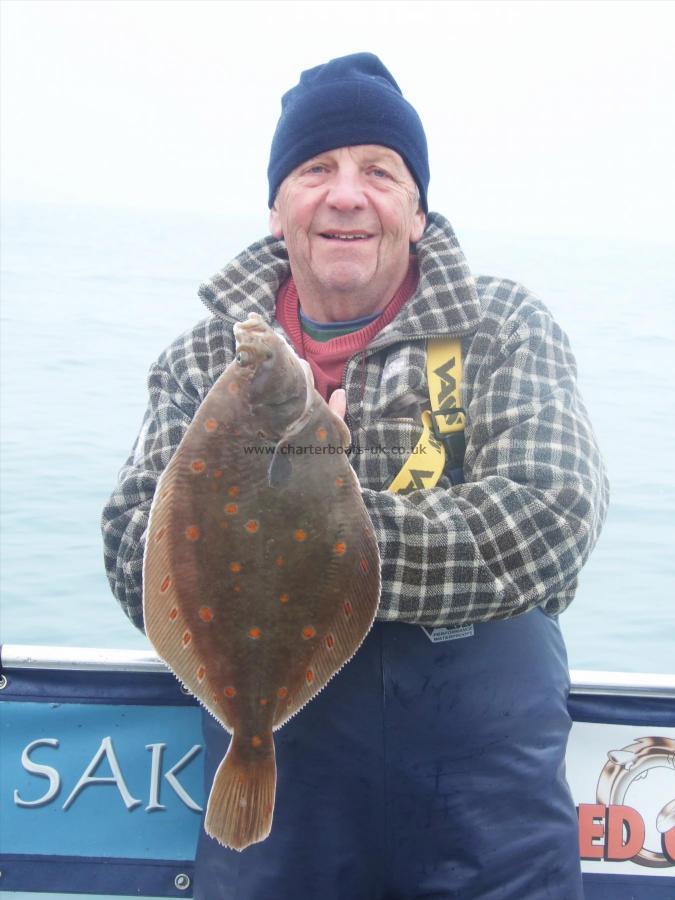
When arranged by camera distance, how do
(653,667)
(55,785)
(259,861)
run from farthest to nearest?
(653,667) → (55,785) → (259,861)

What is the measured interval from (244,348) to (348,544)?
1.41 ft

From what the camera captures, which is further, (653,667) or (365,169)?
(653,667)

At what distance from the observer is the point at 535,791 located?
2.19 metres

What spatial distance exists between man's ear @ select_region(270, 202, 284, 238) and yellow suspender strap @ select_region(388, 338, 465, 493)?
2.16ft

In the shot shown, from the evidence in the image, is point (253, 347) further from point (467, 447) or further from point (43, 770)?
point (43, 770)

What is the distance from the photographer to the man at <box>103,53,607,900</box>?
2.06 metres

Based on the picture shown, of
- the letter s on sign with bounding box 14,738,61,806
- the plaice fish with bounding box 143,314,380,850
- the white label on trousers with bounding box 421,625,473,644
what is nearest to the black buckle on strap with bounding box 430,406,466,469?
the white label on trousers with bounding box 421,625,473,644

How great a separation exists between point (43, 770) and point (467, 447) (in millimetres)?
1727

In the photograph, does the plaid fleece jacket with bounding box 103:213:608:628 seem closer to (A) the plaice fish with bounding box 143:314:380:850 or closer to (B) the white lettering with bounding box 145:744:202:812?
(A) the plaice fish with bounding box 143:314:380:850

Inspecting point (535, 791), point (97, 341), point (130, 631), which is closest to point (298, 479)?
point (535, 791)

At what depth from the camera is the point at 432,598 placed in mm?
2027

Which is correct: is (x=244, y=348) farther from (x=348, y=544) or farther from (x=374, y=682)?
(x=374, y=682)

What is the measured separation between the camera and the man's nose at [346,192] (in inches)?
93.9

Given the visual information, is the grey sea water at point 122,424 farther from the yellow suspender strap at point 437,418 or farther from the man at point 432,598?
the yellow suspender strap at point 437,418
